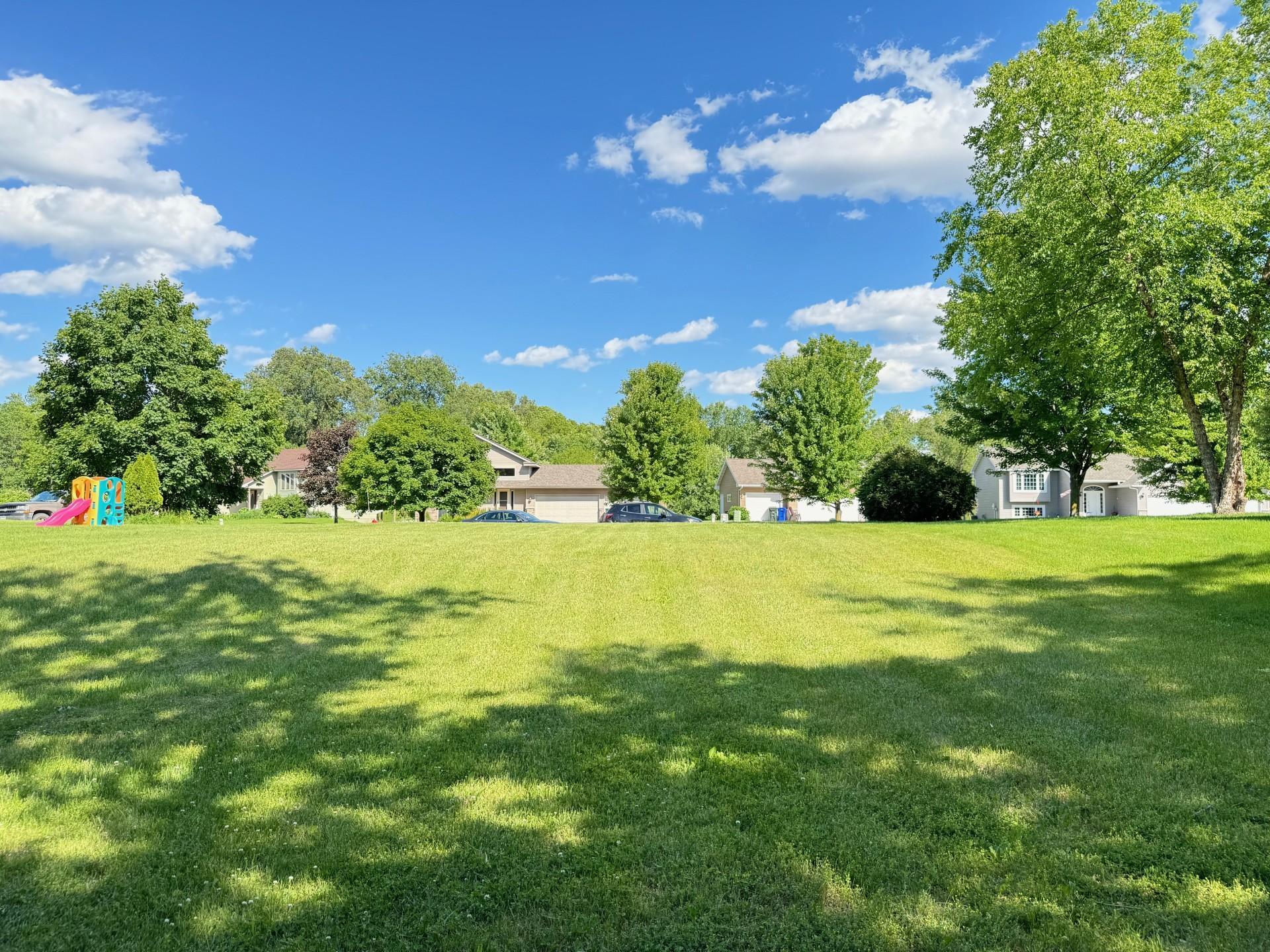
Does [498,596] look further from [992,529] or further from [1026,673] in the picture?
[992,529]

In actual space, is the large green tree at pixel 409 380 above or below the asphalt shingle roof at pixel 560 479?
above

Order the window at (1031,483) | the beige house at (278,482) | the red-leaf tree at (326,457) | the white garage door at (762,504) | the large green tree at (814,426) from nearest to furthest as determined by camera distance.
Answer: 1. the large green tree at (814,426)
2. the red-leaf tree at (326,457)
3. the window at (1031,483)
4. the white garage door at (762,504)
5. the beige house at (278,482)

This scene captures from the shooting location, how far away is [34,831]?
369 centimetres

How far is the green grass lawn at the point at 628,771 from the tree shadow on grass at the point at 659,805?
2 centimetres

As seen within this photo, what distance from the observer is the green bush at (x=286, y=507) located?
53.2m

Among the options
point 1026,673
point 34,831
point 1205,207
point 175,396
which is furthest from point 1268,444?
point 175,396

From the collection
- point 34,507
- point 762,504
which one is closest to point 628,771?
point 762,504

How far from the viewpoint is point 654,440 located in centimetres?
4309

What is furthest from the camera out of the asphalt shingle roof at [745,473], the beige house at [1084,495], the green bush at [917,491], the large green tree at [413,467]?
the asphalt shingle roof at [745,473]

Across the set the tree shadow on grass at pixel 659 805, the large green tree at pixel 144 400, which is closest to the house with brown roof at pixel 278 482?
the large green tree at pixel 144 400

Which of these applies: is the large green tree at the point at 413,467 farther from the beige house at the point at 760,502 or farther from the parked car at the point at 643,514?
the beige house at the point at 760,502

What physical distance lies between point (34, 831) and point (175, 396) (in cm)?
3812

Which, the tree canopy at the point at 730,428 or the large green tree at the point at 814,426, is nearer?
the large green tree at the point at 814,426

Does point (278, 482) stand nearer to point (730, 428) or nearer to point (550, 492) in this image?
point (550, 492)
